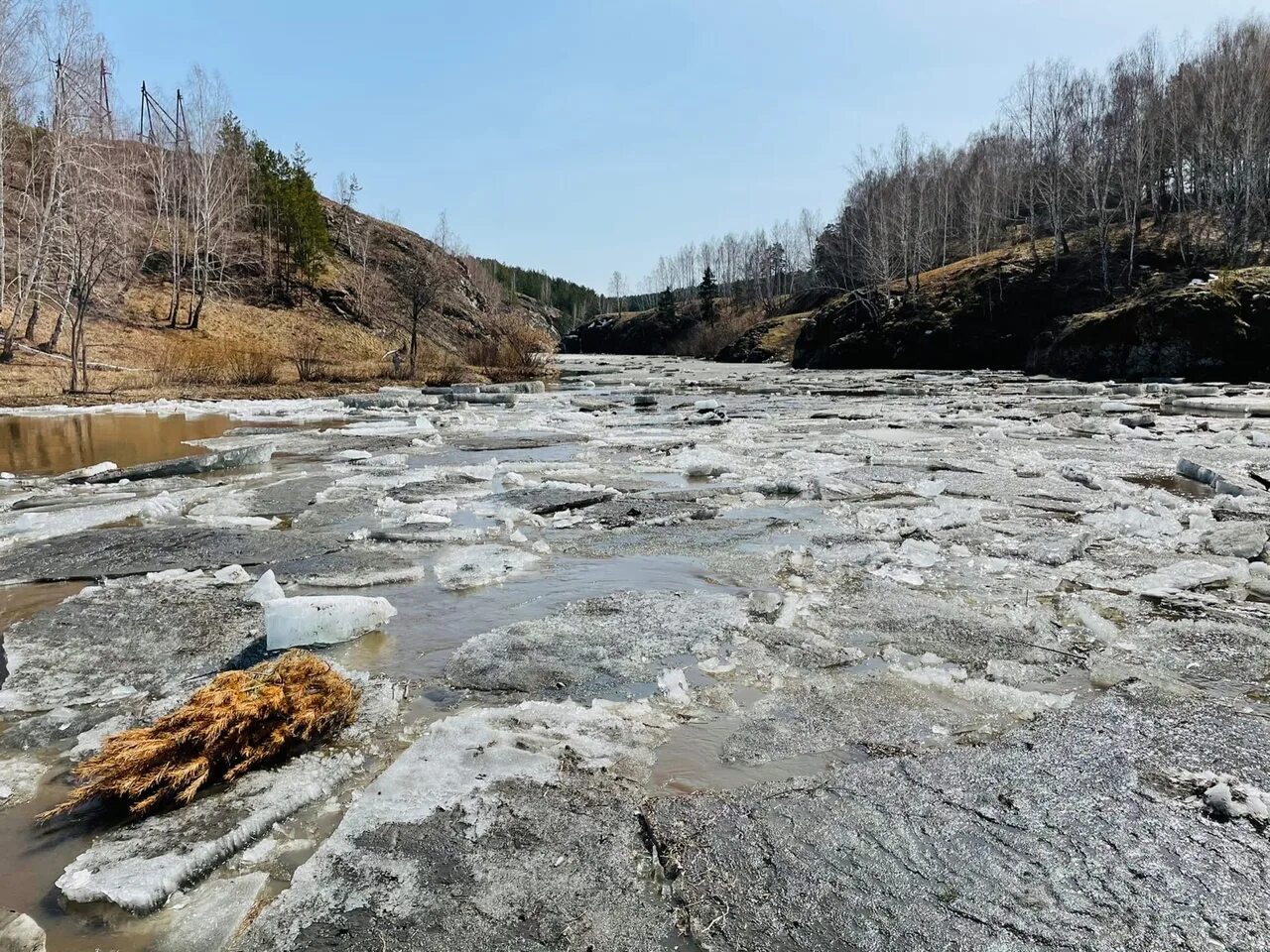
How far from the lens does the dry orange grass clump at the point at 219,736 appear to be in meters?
2.40

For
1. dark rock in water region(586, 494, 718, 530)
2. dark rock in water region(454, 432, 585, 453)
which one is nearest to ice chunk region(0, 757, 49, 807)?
dark rock in water region(586, 494, 718, 530)

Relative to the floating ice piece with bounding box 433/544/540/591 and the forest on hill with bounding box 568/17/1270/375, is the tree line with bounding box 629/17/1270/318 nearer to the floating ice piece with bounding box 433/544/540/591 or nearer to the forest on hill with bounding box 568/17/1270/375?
the forest on hill with bounding box 568/17/1270/375

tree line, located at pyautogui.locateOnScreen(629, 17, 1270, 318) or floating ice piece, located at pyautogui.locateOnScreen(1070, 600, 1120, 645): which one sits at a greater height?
tree line, located at pyautogui.locateOnScreen(629, 17, 1270, 318)

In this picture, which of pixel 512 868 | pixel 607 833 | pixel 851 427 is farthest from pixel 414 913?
pixel 851 427

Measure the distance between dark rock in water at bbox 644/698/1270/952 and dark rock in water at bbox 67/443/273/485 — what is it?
334 inches

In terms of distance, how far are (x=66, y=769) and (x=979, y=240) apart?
67446mm

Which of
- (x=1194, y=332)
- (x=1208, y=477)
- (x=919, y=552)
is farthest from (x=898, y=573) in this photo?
(x=1194, y=332)

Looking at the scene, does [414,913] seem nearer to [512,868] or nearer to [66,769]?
[512,868]

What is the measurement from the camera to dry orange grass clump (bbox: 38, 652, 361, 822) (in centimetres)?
240

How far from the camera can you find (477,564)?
516 centimetres

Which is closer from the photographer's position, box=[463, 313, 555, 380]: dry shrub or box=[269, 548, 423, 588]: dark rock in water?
box=[269, 548, 423, 588]: dark rock in water

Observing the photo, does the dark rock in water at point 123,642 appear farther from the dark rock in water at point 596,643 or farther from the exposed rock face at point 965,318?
the exposed rock face at point 965,318

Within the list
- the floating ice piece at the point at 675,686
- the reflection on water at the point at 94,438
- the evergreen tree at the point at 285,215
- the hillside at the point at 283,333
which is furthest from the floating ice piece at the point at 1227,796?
the evergreen tree at the point at 285,215

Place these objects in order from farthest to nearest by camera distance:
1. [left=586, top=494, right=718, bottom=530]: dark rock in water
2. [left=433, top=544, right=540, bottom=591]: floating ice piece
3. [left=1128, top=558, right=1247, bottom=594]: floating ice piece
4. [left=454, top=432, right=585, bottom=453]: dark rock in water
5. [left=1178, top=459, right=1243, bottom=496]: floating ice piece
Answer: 1. [left=454, top=432, right=585, bottom=453]: dark rock in water
2. [left=1178, top=459, right=1243, bottom=496]: floating ice piece
3. [left=586, top=494, right=718, bottom=530]: dark rock in water
4. [left=433, top=544, right=540, bottom=591]: floating ice piece
5. [left=1128, top=558, right=1247, bottom=594]: floating ice piece
